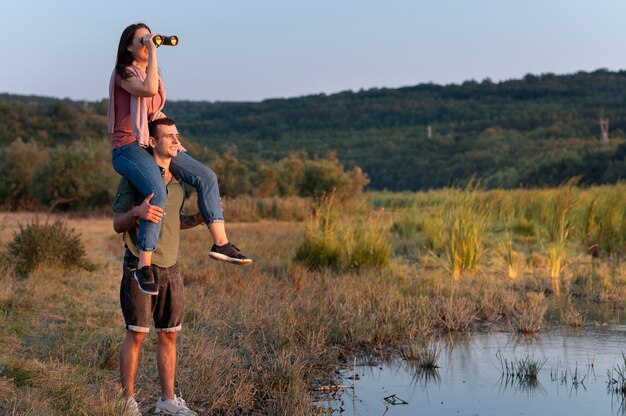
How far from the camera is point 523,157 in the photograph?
5447cm

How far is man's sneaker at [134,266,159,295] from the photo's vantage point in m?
5.82

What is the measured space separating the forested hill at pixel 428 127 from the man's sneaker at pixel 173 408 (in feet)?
117

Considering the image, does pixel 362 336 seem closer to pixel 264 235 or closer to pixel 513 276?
pixel 513 276

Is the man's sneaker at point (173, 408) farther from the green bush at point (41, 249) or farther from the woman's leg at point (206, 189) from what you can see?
the green bush at point (41, 249)

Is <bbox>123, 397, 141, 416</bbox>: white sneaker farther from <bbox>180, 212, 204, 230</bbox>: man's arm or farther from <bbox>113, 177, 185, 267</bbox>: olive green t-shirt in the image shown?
<bbox>180, 212, 204, 230</bbox>: man's arm

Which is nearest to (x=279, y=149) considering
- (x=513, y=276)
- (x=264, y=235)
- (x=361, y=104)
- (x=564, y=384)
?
(x=361, y=104)

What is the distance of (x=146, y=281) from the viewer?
19.1ft

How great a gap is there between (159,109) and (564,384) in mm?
4096

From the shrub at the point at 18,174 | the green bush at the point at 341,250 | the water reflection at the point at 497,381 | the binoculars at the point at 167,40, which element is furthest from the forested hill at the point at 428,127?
the binoculars at the point at 167,40

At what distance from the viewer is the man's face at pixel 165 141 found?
6016 millimetres

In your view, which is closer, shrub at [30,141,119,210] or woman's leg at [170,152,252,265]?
woman's leg at [170,152,252,265]

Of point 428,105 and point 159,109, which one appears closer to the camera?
point 159,109

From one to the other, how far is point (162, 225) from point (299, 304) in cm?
406

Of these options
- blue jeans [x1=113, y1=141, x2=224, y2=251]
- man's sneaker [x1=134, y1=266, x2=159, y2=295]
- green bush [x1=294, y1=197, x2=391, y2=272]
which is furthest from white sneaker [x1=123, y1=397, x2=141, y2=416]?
green bush [x1=294, y1=197, x2=391, y2=272]
